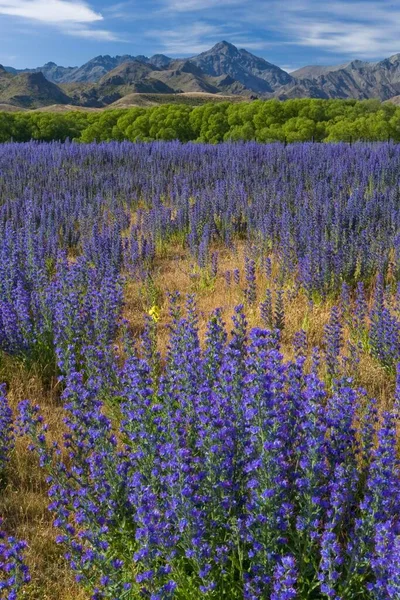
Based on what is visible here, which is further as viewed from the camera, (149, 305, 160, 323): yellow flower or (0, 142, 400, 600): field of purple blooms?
(149, 305, 160, 323): yellow flower

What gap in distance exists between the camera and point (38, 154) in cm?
1216

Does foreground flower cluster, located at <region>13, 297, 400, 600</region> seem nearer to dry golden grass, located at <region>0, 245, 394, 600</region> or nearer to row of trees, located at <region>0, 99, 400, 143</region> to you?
dry golden grass, located at <region>0, 245, 394, 600</region>

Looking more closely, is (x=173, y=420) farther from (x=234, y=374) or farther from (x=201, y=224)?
(x=201, y=224)

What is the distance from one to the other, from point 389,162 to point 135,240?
5.04 meters

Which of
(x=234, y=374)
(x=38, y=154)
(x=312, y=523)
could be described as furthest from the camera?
(x=38, y=154)

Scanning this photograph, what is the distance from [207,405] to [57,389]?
6.17 feet

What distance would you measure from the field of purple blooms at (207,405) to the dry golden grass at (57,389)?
0.05 ft

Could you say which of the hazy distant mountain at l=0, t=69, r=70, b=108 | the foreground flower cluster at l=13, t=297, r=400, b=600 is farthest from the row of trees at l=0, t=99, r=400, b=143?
the hazy distant mountain at l=0, t=69, r=70, b=108

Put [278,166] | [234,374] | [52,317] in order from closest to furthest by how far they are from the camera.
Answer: [234,374], [52,317], [278,166]

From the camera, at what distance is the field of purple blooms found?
1.77 meters

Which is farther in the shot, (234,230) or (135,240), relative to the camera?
(234,230)

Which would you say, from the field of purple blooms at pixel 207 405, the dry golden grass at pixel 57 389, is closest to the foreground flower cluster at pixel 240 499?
the field of purple blooms at pixel 207 405

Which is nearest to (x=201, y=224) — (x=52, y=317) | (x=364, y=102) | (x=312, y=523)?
(x=52, y=317)

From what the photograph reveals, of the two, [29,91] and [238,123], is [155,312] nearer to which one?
[238,123]
